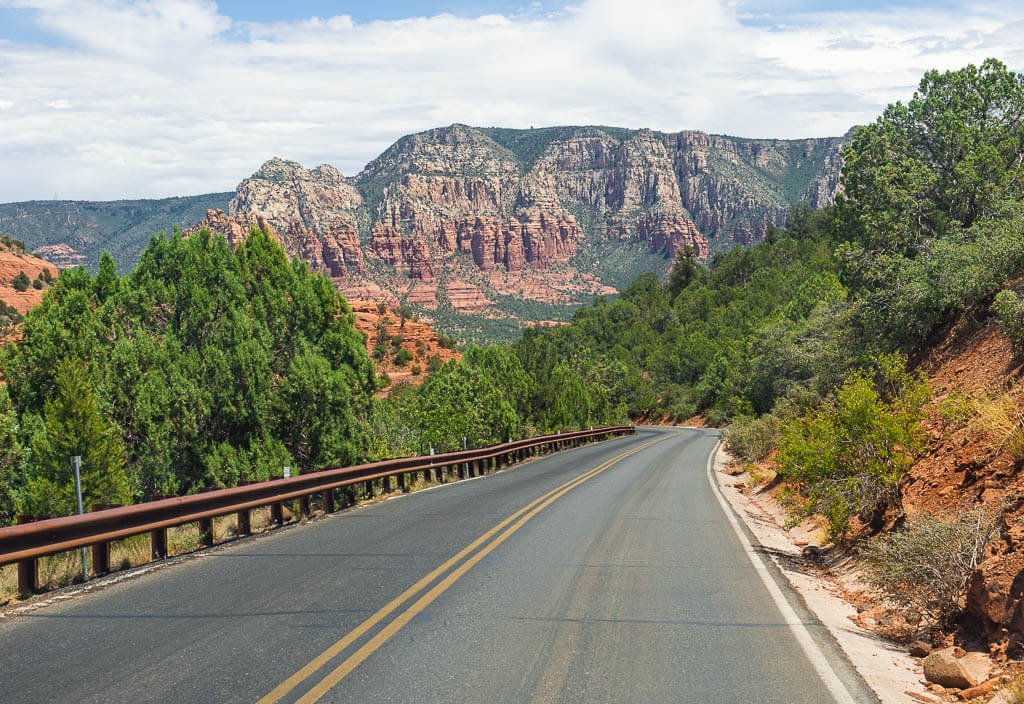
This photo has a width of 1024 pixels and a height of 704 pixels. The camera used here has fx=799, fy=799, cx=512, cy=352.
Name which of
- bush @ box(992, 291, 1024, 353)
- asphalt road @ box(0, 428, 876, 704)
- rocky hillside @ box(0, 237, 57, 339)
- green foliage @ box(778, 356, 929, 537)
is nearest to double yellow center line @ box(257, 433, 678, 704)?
asphalt road @ box(0, 428, 876, 704)

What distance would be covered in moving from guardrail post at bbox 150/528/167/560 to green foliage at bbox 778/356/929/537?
8.27m

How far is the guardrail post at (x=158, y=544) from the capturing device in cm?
976

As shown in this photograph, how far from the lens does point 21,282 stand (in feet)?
295

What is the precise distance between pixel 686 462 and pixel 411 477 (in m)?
14.0

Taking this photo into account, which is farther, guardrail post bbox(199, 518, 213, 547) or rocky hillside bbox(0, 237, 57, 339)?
rocky hillside bbox(0, 237, 57, 339)

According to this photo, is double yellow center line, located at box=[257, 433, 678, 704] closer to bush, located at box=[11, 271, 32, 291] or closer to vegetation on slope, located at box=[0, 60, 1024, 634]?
vegetation on slope, located at box=[0, 60, 1024, 634]

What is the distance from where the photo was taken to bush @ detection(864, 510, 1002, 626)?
695cm

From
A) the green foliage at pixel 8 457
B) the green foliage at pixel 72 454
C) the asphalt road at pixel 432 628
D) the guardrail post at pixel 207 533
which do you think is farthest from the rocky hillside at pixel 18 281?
the asphalt road at pixel 432 628

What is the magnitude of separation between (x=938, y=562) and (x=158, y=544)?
28.2 feet

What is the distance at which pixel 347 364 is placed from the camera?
3150cm

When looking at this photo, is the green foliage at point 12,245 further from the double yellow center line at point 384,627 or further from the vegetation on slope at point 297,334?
the double yellow center line at point 384,627

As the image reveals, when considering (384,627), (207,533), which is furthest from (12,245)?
(384,627)

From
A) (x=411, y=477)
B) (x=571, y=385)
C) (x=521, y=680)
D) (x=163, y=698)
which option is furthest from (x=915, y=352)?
(x=571, y=385)

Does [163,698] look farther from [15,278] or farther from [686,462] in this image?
[15,278]
